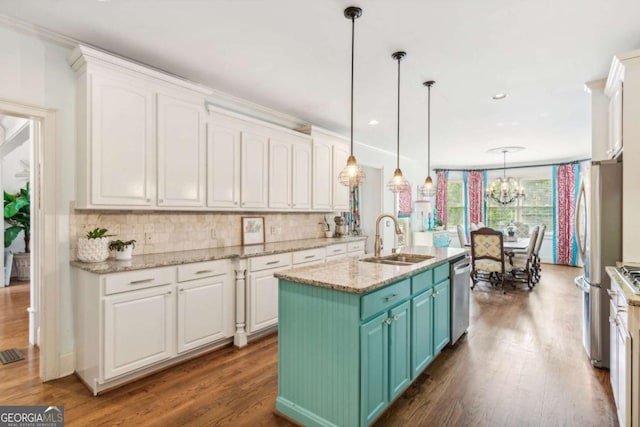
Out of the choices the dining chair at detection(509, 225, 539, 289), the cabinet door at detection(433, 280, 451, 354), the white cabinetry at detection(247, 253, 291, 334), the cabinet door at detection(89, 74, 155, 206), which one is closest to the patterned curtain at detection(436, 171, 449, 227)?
the dining chair at detection(509, 225, 539, 289)

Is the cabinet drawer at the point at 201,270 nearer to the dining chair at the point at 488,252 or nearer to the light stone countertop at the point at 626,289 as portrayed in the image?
the light stone countertop at the point at 626,289

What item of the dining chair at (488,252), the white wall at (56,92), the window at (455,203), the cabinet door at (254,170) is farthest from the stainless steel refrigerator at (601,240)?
the window at (455,203)

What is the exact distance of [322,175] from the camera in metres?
4.68

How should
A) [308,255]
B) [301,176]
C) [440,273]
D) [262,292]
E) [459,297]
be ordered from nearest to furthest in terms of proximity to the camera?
[440,273] → [459,297] → [262,292] → [308,255] → [301,176]

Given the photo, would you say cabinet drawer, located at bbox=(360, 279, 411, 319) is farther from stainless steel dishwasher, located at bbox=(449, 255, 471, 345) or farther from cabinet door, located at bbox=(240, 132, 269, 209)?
cabinet door, located at bbox=(240, 132, 269, 209)

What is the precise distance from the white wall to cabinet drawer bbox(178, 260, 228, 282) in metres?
0.86

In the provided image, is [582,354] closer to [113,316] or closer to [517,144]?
[113,316]

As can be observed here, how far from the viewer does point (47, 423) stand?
2.11 metres

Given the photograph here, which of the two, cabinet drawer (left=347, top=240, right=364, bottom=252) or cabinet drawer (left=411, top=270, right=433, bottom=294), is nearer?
cabinet drawer (left=411, top=270, right=433, bottom=294)

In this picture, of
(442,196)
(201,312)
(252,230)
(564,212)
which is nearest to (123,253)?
(201,312)

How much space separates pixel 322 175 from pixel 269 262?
1705 millimetres

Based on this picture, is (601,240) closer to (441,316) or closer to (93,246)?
(441,316)

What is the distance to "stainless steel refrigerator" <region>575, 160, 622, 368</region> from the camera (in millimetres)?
2646

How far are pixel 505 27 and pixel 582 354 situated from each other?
290cm
